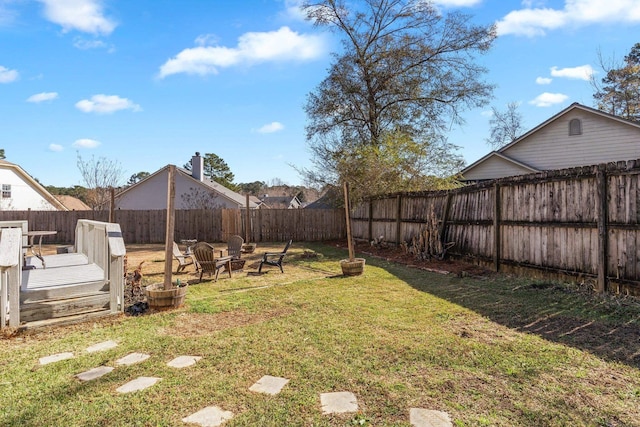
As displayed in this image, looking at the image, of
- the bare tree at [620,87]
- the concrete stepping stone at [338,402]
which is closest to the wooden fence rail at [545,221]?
the concrete stepping stone at [338,402]

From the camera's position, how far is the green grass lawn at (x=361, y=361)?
7.74ft

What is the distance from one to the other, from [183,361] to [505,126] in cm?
3095

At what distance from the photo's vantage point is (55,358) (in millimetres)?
3447

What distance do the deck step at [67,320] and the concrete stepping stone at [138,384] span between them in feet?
7.51

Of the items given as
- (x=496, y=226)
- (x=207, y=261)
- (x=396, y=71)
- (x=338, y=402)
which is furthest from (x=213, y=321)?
(x=396, y=71)

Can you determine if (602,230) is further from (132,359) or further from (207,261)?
(207,261)

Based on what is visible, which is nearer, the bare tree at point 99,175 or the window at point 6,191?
the window at point 6,191

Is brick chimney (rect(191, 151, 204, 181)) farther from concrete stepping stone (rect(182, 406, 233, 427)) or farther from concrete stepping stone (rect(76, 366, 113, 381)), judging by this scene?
concrete stepping stone (rect(182, 406, 233, 427))

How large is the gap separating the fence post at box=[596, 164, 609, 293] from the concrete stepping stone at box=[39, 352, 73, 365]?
21.5 ft

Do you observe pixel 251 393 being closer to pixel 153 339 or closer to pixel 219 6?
pixel 153 339

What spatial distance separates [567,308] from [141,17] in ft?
37.2

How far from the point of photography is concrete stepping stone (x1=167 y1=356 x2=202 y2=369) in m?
3.17

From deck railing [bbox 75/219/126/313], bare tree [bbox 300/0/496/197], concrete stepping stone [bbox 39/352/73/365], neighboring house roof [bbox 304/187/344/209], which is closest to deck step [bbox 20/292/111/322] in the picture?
deck railing [bbox 75/219/126/313]

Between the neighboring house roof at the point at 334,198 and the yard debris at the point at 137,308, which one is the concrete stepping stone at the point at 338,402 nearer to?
the yard debris at the point at 137,308
